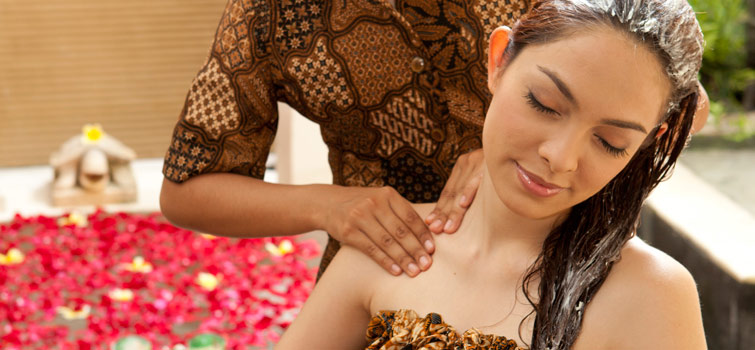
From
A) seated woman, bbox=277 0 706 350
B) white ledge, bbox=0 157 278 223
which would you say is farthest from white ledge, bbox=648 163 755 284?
white ledge, bbox=0 157 278 223

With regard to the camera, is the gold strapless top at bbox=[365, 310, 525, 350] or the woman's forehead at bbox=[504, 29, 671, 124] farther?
the gold strapless top at bbox=[365, 310, 525, 350]

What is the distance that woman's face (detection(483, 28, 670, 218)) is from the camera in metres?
1.04

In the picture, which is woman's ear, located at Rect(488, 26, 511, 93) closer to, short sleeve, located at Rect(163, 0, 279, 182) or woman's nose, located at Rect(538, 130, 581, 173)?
woman's nose, located at Rect(538, 130, 581, 173)

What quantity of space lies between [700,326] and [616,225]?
168mm

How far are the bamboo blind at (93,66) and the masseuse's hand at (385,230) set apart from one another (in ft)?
12.9

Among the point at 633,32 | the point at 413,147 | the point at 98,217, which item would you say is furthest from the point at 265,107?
the point at 98,217

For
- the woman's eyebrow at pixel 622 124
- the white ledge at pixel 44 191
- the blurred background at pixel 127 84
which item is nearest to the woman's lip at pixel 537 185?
the woman's eyebrow at pixel 622 124

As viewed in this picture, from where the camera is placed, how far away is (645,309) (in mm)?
1112

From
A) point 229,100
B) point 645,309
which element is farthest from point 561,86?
point 229,100

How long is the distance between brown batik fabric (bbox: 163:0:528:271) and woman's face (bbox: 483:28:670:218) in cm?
36

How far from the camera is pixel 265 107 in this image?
153cm

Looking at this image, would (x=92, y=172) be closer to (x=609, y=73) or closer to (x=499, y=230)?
(x=499, y=230)

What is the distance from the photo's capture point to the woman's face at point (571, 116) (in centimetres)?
104

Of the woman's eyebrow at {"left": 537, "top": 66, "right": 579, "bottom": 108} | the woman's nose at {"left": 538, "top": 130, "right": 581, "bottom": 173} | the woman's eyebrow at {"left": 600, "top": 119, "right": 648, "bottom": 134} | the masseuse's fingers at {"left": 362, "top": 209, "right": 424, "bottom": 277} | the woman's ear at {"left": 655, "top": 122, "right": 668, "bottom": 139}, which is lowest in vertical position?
the masseuse's fingers at {"left": 362, "top": 209, "right": 424, "bottom": 277}
